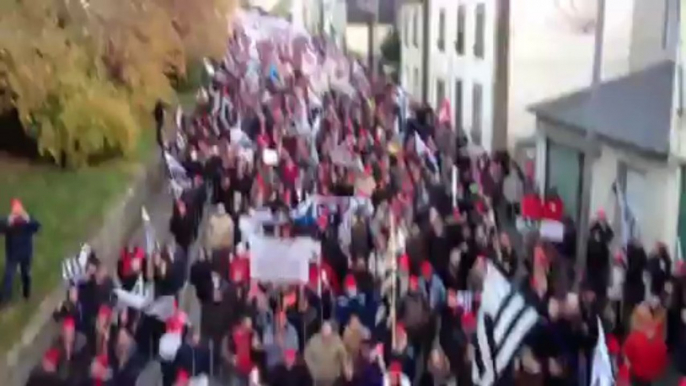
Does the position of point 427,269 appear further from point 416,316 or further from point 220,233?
point 220,233

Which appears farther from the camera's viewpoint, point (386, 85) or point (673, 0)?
point (386, 85)

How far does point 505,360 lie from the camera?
32.7 ft

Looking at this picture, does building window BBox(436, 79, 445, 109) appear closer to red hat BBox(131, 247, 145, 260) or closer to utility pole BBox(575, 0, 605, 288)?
utility pole BBox(575, 0, 605, 288)

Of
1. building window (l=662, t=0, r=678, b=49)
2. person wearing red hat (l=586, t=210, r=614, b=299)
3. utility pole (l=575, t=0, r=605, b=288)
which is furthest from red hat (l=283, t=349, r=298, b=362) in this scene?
building window (l=662, t=0, r=678, b=49)

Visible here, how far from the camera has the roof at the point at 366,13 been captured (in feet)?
74.0

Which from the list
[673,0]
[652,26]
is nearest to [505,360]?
[673,0]

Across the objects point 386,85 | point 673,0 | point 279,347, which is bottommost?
point 386,85

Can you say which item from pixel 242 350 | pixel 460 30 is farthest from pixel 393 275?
pixel 460 30

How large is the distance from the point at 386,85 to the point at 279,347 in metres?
13.2

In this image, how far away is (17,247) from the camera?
42.9 feet

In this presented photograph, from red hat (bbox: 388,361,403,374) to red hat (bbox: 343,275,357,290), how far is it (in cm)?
180

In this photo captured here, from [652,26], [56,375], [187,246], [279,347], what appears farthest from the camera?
[652,26]

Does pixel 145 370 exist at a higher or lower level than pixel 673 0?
lower

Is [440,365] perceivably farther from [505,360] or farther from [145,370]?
[145,370]
